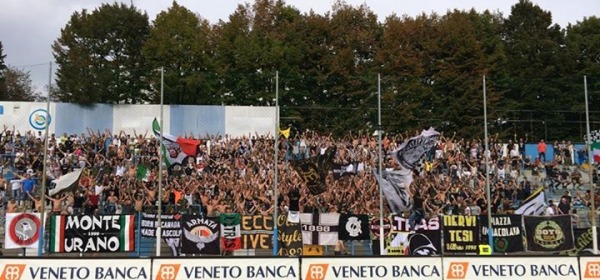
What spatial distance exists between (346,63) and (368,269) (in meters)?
35.0

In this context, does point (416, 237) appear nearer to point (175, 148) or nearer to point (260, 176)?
point (260, 176)

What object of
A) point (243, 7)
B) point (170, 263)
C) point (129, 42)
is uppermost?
point (243, 7)

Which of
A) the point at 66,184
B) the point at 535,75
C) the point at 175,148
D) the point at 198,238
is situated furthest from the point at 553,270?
the point at 535,75

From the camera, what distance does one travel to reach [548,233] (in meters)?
22.2

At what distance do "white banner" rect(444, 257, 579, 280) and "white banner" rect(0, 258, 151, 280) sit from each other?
22.5ft

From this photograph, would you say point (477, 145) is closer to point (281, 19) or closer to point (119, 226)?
point (119, 226)

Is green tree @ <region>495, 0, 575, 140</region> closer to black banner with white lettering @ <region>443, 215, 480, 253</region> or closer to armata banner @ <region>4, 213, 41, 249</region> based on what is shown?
black banner with white lettering @ <region>443, 215, 480, 253</region>

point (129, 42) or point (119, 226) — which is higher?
point (129, 42)

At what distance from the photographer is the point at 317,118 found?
32.5m

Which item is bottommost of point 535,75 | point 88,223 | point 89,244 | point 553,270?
point 553,270

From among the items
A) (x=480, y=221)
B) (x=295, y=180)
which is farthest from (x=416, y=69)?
(x=480, y=221)

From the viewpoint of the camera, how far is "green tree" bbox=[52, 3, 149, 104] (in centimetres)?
3547

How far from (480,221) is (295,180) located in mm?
7658

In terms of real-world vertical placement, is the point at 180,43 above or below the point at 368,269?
above
